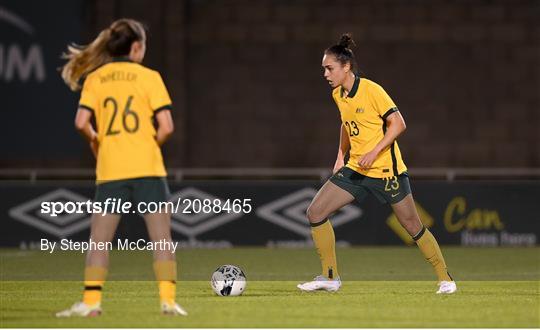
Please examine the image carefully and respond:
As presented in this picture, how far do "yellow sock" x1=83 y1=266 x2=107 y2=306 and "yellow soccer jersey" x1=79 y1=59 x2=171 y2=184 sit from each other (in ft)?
1.92

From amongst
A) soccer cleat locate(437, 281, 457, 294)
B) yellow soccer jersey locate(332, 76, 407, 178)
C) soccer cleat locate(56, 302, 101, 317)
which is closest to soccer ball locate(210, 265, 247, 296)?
yellow soccer jersey locate(332, 76, 407, 178)

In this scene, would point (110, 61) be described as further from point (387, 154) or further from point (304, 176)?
point (304, 176)

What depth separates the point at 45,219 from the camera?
56.1ft

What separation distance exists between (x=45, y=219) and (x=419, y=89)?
668cm

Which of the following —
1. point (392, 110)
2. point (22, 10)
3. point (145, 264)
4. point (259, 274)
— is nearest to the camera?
point (392, 110)

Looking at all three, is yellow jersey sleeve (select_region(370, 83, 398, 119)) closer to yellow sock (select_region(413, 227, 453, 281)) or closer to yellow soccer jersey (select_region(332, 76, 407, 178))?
yellow soccer jersey (select_region(332, 76, 407, 178))

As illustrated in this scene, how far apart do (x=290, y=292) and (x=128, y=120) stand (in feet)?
9.73

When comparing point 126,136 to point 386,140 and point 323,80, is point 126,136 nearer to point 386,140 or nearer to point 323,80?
point 386,140

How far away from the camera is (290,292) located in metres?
10.5

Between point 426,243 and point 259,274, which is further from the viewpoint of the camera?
point 259,274

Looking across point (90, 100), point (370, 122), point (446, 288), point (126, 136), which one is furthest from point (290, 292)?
point (90, 100)

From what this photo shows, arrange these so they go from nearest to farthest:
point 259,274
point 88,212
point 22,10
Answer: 1. point 259,274
2. point 88,212
3. point 22,10

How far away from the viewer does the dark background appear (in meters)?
20.1

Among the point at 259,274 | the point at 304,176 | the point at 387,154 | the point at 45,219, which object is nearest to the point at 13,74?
the point at 45,219
